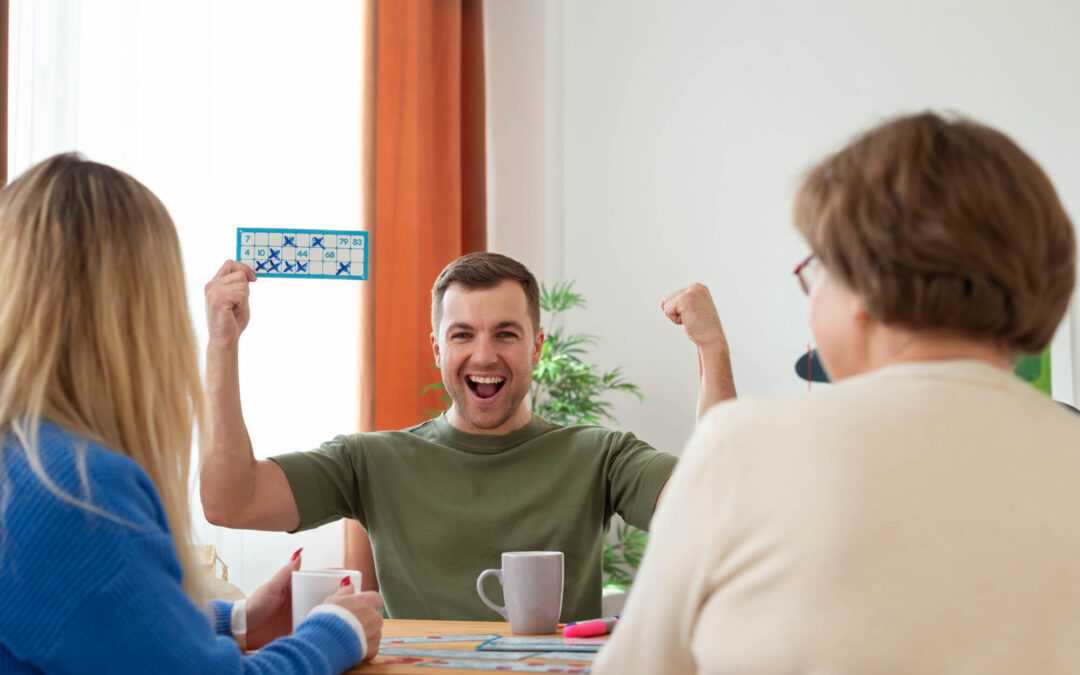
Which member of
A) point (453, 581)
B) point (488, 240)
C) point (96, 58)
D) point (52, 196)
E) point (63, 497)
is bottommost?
point (453, 581)

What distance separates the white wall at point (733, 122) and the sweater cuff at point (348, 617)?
2.71 m

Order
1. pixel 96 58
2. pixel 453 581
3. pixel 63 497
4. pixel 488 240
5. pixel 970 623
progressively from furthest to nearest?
pixel 488 240, pixel 96 58, pixel 453 581, pixel 63 497, pixel 970 623

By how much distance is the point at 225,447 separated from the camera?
5.47ft

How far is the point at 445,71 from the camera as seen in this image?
365 centimetres

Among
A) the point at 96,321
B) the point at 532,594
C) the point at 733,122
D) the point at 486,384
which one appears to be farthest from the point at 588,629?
the point at 733,122

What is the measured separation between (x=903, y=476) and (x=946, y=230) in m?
0.18

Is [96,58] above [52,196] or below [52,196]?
above

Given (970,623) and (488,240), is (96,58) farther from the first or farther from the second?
(970,623)

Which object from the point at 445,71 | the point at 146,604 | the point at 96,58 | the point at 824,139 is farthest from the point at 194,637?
the point at 824,139

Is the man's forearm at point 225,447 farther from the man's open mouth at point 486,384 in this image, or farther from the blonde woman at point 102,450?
the blonde woman at point 102,450

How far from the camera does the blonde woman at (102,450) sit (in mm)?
846

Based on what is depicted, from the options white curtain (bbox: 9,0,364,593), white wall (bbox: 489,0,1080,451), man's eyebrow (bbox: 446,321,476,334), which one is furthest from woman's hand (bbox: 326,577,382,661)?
white wall (bbox: 489,0,1080,451)

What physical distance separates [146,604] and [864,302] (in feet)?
2.11

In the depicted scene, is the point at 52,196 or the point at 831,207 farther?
the point at 52,196
